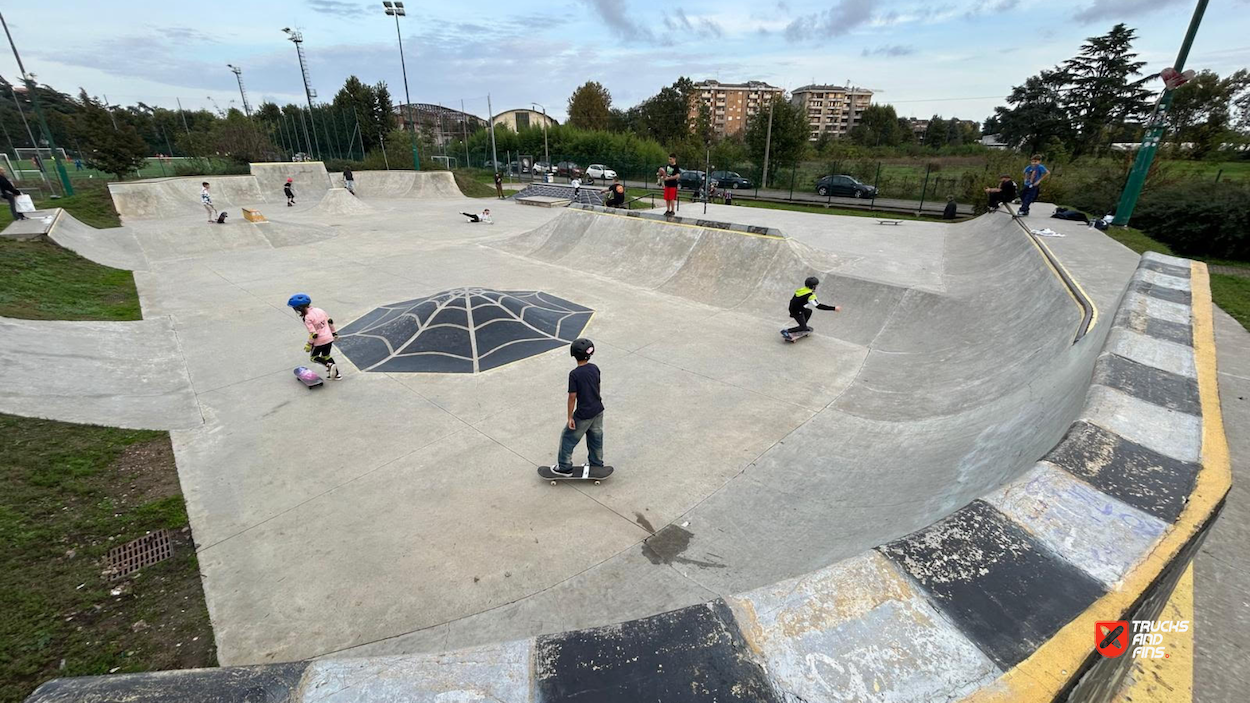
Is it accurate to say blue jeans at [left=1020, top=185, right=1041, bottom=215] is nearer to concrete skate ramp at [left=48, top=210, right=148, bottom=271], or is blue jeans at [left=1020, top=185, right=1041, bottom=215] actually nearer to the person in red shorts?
the person in red shorts

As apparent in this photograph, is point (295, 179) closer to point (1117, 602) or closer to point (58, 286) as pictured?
point (58, 286)

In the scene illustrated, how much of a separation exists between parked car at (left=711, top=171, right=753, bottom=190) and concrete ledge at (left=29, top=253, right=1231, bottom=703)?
3310cm

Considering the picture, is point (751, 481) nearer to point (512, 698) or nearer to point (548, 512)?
point (548, 512)

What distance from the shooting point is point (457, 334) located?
8734 mm

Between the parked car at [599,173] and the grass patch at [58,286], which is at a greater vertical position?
the parked car at [599,173]

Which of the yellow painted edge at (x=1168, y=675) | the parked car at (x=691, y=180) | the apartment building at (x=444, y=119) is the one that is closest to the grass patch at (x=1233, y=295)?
the yellow painted edge at (x=1168, y=675)

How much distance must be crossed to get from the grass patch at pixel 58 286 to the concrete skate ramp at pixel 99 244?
2.20 feet

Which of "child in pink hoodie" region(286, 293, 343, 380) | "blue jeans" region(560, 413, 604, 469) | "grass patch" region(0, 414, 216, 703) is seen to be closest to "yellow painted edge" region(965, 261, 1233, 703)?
"blue jeans" region(560, 413, 604, 469)

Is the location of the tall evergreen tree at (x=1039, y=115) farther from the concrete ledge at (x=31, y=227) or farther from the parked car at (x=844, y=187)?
the concrete ledge at (x=31, y=227)

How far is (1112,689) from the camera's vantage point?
2105 mm

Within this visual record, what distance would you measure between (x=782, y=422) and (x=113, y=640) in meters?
6.44

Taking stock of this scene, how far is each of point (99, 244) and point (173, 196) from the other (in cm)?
1193

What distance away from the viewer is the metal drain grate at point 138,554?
396 cm

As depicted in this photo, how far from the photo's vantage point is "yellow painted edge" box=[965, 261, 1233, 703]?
1462 millimetres
